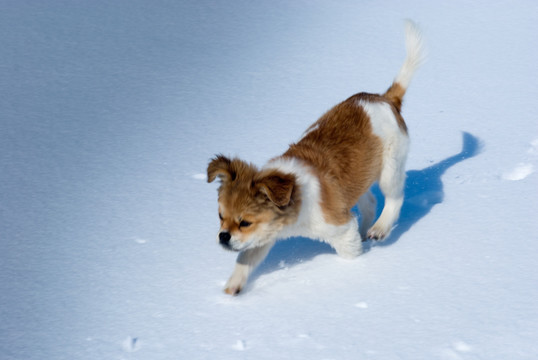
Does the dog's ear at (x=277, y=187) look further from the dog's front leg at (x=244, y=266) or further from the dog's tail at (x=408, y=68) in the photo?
the dog's tail at (x=408, y=68)

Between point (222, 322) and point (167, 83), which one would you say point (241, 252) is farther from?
point (167, 83)

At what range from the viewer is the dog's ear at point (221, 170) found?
3164mm

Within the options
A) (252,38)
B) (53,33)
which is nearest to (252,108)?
(252,38)

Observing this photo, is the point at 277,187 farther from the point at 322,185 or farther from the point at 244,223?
the point at 322,185

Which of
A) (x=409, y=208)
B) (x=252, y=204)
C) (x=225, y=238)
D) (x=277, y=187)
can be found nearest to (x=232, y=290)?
(x=225, y=238)

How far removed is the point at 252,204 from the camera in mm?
3066

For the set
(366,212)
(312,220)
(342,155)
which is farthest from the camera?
(366,212)

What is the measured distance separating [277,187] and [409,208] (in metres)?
1.35

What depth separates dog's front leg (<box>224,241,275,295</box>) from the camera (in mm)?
3150

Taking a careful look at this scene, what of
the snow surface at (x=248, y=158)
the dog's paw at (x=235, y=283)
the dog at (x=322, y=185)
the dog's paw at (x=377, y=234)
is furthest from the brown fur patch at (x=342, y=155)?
the dog's paw at (x=235, y=283)

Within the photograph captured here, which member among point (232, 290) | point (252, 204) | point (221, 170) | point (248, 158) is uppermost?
point (221, 170)

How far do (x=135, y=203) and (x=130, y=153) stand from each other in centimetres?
71

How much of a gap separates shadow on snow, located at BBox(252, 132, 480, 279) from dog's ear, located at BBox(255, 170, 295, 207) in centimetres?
57

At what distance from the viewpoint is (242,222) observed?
10.1 ft
